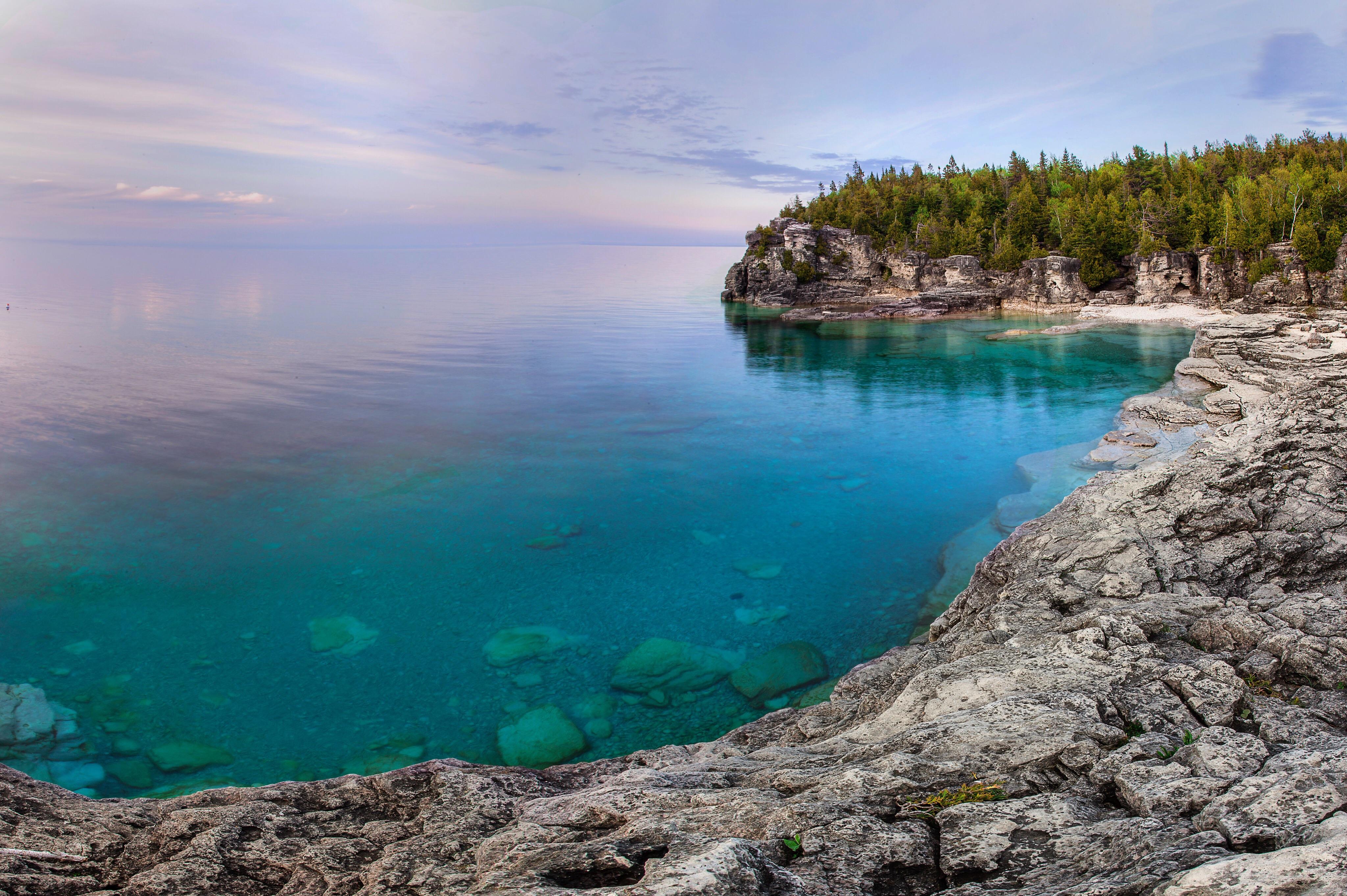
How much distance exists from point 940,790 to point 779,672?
430 inches

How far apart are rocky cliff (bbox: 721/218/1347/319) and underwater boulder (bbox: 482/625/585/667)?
84.1 meters

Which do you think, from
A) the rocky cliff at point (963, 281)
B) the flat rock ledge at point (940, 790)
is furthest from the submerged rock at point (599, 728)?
the rocky cliff at point (963, 281)

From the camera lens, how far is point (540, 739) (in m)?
16.5

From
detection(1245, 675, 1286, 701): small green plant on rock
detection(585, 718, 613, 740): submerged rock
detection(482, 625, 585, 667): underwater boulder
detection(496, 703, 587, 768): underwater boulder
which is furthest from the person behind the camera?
detection(482, 625, 585, 667): underwater boulder

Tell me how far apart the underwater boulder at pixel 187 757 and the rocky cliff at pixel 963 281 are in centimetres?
9085

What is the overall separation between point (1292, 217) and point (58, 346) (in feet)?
431

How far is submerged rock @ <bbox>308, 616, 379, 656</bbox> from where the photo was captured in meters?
20.0

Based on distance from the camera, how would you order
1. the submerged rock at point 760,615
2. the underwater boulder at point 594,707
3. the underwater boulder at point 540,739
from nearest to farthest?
the underwater boulder at point 540,739 < the underwater boulder at point 594,707 < the submerged rock at point 760,615

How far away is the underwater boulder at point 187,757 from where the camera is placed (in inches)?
614

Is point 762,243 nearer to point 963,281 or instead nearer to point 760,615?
point 963,281

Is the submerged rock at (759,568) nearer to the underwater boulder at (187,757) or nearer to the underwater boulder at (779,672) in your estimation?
the underwater boulder at (779,672)

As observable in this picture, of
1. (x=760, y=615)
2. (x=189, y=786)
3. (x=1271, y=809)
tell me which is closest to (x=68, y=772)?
(x=189, y=786)

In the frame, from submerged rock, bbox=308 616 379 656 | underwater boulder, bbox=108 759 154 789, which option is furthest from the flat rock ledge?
submerged rock, bbox=308 616 379 656

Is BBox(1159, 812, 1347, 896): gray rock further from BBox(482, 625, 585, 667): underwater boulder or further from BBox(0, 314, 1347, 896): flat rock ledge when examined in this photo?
BBox(482, 625, 585, 667): underwater boulder
